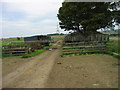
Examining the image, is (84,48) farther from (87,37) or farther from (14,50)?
(14,50)

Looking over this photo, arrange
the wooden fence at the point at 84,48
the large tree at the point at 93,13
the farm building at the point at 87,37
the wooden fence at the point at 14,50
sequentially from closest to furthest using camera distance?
the wooden fence at the point at 84,48, the wooden fence at the point at 14,50, the large tree at the point at 93,13, the farm building at the point at 87,37

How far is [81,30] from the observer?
18.8 m

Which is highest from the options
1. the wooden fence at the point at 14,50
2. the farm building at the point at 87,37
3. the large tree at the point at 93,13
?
the large tree at the point at 93,13

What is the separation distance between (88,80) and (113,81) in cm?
100

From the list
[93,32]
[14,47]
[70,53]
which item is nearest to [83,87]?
[70,53]

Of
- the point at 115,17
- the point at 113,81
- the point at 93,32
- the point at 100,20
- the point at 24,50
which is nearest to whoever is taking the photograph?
the point at 113,81

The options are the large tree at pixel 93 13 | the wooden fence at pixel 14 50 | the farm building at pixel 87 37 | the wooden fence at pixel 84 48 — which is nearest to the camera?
the wooden fence at pixel 84 48

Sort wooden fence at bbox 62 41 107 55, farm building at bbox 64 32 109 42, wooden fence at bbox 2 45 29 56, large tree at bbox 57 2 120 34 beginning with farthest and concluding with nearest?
farm building at bbox 64 32 109 42 < large tree at bbox 57 2 120 34 < wooden fence at bbox 2 45 29 56 < wooden fence at bbox 62 41 107 55

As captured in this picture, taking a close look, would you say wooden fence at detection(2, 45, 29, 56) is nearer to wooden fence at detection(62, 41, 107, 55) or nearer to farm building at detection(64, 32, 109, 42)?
wooden fence at detection(62, 41, 107, 55)

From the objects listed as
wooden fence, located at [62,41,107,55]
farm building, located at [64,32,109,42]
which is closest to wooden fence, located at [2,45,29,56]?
wooden fence, located at [62,41,107,55]

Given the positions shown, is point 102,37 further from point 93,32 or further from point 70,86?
point 70,86

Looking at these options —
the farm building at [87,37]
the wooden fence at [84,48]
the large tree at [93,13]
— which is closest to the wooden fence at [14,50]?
the wooden fence at [84,48]

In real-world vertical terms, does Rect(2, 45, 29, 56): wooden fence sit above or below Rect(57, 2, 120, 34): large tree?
below

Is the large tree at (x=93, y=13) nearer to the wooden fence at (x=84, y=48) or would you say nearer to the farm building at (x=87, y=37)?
the farm building at (x=87, y=37)
